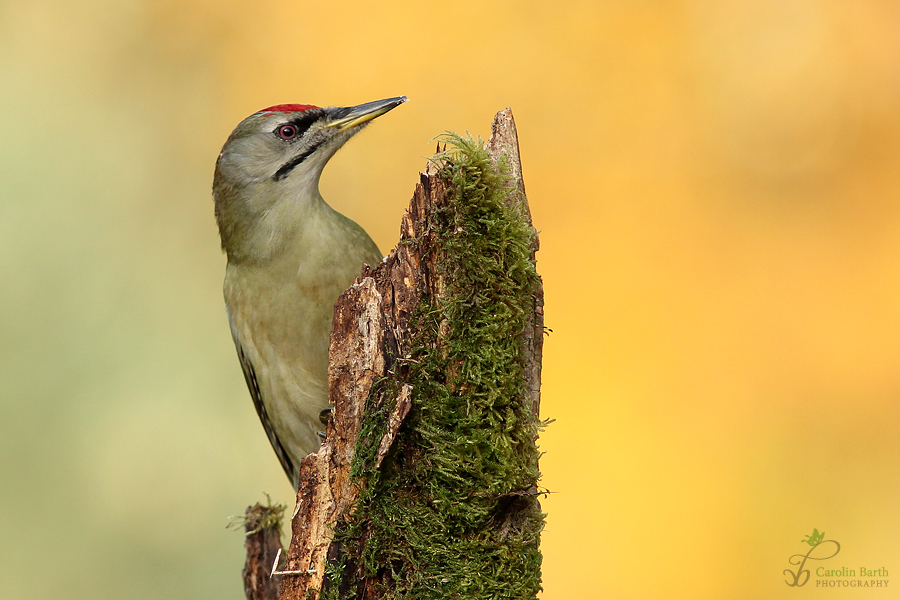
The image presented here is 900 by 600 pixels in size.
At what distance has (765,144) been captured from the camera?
7.13m

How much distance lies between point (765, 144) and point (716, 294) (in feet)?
4.70

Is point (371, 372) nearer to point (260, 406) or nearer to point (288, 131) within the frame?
point (288, 131)

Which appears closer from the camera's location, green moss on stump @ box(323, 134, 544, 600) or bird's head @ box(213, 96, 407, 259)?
green moss on stump @ box(323, 134, 544, 600)

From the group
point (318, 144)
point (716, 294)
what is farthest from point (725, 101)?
point (318, 144)

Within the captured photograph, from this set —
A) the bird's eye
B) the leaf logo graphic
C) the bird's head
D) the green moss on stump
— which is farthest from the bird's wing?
the leaf logo graphic

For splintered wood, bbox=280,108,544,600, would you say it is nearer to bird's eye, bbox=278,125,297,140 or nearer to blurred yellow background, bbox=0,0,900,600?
bird's eye, bbox=278,125,297,140

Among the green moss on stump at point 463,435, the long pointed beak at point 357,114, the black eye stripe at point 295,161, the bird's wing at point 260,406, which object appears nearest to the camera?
the green moss on stump at point 463,435

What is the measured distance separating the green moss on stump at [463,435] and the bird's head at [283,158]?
1.42 meters

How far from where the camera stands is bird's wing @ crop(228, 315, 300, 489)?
4.38 metres

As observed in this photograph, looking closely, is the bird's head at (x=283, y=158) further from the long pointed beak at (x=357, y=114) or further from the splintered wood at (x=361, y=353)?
the splintered wood at (x=361, y=353)

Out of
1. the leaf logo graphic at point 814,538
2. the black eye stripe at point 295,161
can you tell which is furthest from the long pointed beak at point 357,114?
the leaf logo graphic at point 814,538

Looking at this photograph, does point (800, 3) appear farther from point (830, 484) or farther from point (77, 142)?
point (77, 142)

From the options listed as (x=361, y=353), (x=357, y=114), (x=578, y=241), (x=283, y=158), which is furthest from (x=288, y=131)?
(x=578, y=241)

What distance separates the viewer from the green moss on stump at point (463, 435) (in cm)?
267
